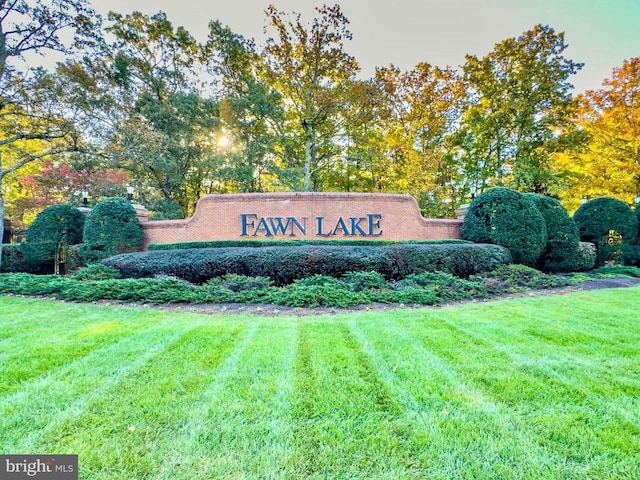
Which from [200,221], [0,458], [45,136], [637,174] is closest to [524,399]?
[0,458]

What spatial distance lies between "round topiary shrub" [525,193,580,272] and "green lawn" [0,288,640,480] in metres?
6.54

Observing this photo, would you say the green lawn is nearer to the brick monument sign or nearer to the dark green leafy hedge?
the dark green leafy hedge

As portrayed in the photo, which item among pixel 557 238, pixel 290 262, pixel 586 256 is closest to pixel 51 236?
pixel 290 262

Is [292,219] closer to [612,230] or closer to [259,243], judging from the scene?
[259,243]

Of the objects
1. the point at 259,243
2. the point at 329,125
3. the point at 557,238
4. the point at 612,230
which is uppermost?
the point at 329,125

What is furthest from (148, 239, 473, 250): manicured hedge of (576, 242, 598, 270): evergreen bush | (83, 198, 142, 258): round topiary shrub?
(576, 242, 598, 270): evergreen bush

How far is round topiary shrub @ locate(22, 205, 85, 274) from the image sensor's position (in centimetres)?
1049

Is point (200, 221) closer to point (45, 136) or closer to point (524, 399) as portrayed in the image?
point (45, 136)

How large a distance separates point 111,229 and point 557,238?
45.0ft

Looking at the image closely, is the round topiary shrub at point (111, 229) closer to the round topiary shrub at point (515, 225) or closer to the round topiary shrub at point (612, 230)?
the round topiary shrub at point (515, 225)

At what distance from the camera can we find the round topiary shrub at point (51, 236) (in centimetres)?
1049

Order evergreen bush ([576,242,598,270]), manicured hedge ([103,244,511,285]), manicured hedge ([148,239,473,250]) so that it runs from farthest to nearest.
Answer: evergreen bush ([576,242,598,270])
manicured hedge ([148,239,473,250])
manicured hedge ([103,244,511,285])

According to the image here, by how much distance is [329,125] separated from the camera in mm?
19703

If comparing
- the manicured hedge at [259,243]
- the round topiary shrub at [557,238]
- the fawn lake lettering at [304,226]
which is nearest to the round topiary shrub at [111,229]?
the manicured hedge at [259,243]
